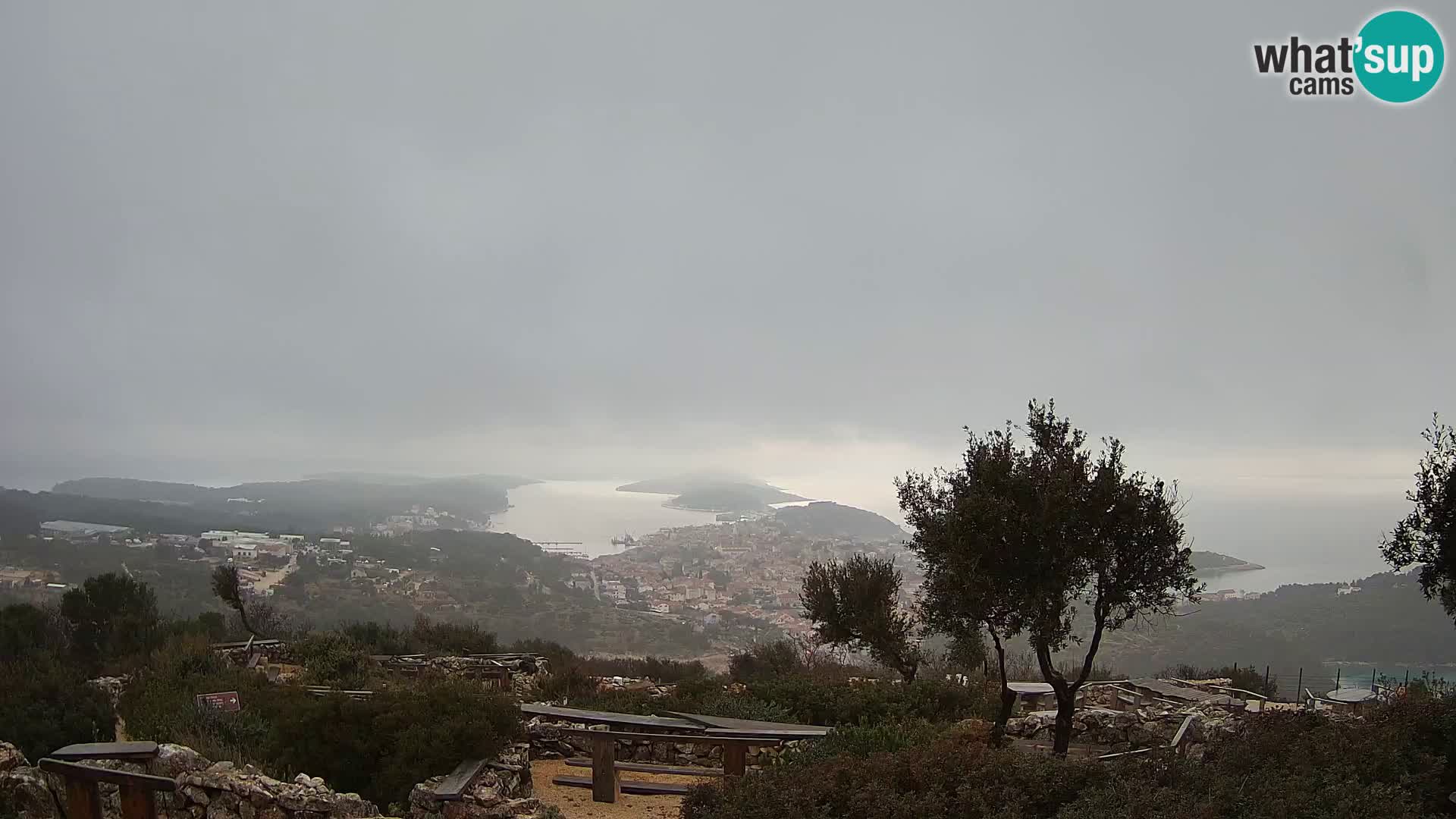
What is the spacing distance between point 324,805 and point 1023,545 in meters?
8.48

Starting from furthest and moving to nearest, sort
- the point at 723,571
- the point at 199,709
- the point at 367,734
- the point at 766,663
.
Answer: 1. the point at 723,571
2. the point at 766,663
3. the point at 199,709
4. the point at 367,734

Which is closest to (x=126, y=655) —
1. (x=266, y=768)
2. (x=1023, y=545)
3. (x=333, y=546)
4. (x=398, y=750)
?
(x=266, y=768)

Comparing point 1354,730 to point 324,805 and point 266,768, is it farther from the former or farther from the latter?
point 266,768

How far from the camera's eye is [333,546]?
2133 inches

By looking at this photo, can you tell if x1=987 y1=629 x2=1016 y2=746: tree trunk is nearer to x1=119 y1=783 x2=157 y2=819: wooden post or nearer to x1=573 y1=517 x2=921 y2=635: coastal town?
x1=119 y1=783 x2=157 y2=819: wooden post

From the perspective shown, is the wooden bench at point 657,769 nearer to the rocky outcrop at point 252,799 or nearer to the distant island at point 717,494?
the rocky outcrop at point 252,799

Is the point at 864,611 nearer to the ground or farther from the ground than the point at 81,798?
nearer to the ground

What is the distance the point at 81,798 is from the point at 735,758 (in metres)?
6.21

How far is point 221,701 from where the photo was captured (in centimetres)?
1025

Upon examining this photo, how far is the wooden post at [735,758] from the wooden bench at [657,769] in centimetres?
94

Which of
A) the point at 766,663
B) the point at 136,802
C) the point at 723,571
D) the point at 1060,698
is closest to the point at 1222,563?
the point at 766,663

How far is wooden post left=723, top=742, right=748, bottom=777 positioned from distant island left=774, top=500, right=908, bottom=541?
6039 cm

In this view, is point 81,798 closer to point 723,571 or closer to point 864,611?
point 864,611

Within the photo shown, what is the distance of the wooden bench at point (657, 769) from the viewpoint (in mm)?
9078
